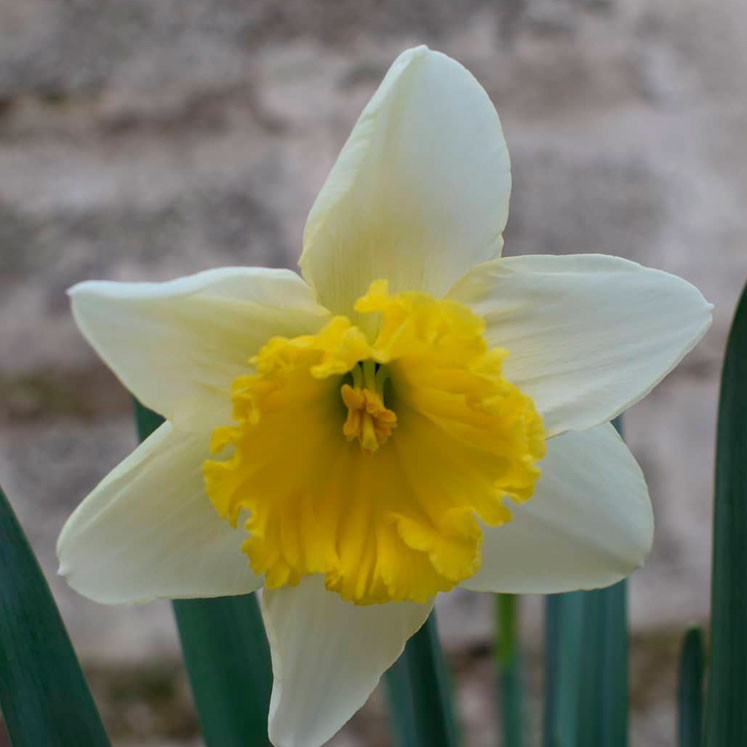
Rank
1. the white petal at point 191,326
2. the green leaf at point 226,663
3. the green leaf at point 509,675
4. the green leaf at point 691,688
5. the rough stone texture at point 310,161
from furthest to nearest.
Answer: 1. the rough stone texture at point 310,161
2. the green leaf at point 509,675
3. the green leaf at point 691,688
4. the green leaf at point 226,663
5. the white petal at point 191,326

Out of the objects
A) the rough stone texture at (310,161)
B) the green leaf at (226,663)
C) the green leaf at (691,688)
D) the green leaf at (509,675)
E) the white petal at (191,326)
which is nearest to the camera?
the white petal at (191,326)

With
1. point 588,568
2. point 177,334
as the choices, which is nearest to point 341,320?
point 177,334

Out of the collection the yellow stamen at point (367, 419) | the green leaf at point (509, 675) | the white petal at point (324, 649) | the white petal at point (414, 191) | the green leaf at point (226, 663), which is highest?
the white petal at point (414, 191)

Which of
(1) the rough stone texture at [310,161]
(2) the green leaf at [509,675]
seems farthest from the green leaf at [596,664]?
(1) the rough stone texture at [310,161]

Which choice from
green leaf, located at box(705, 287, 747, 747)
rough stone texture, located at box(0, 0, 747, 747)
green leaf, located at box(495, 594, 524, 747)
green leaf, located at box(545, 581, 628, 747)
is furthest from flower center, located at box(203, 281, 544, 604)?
rough stone texture, located at box(0, 0, 747, 747)

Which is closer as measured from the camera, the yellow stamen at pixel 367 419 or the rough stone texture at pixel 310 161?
the yellow stamen at pixel 367 419

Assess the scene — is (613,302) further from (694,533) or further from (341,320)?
(694,533)

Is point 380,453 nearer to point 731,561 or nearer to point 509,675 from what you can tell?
point 731,561

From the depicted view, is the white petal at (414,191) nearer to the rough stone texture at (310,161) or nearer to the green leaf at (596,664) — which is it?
the green leaf at (596,664)
